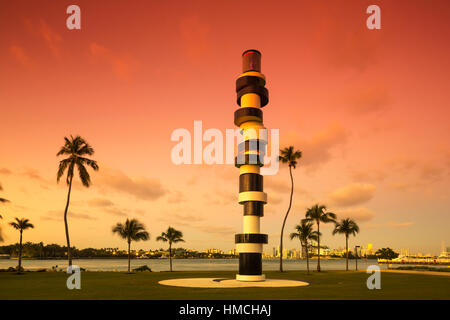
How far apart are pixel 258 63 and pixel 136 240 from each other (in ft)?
114

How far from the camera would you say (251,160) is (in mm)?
42312

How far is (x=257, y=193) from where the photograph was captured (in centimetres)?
4206

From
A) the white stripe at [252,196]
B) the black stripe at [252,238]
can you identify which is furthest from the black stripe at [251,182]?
the black stripe at [252,238]

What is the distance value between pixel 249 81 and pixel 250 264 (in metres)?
20.5

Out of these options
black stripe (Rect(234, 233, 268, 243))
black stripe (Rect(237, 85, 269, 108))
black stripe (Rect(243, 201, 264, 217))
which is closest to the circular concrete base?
black stripe (Rect(234, 233, 268, 243))

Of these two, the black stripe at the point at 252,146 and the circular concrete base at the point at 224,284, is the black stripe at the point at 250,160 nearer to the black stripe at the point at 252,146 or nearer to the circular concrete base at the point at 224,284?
the black stripe at the point at 252,146

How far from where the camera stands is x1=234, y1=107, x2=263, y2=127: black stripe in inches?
1695

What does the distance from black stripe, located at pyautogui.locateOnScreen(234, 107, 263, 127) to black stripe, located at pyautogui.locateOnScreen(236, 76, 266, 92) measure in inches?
122

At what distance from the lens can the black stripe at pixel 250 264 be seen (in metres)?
41.0
